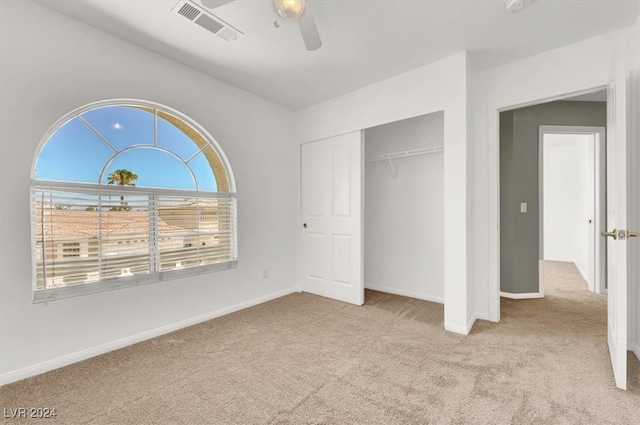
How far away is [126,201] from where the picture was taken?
249 cm

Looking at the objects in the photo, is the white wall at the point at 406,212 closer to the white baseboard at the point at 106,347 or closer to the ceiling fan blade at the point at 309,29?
the white baseboard at the point at 106,347

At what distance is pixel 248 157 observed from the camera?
136 inches

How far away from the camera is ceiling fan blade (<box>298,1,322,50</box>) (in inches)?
69.7

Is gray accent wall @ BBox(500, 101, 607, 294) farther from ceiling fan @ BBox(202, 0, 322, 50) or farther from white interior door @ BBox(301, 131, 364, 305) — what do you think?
ceiling fan @ BBox(202, 0, 322, 50)

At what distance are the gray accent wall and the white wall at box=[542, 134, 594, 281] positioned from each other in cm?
225

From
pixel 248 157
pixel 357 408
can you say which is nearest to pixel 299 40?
pixel 248 157

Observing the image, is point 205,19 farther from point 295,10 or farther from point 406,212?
point 406,212

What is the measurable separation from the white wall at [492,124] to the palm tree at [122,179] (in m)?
3.29

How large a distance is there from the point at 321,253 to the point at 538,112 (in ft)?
11.2

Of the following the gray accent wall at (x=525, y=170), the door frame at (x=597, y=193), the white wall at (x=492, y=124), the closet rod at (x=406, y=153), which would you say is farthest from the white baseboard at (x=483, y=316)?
the closet rod at (x=406, y=153)

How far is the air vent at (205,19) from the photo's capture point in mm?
2010

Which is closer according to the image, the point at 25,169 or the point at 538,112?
the point at 25,169

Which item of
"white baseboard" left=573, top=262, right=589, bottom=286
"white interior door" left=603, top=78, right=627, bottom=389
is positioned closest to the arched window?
"white interior door" left=603, top=78, right=627, bottom=389

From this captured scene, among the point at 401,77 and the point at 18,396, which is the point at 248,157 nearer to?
the point at 401,77
